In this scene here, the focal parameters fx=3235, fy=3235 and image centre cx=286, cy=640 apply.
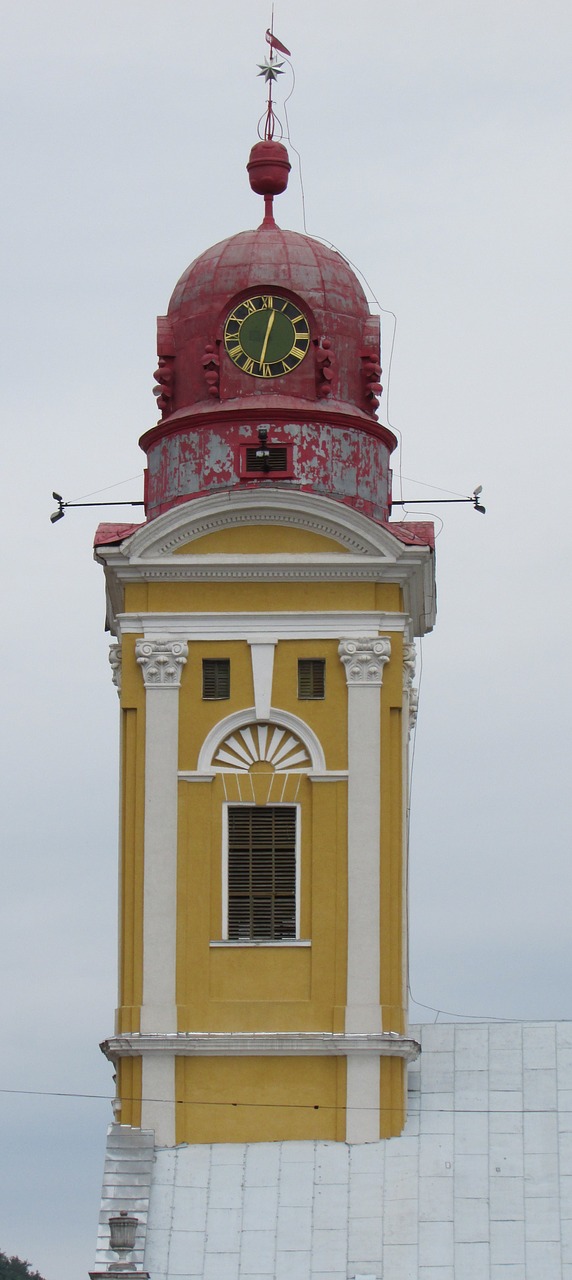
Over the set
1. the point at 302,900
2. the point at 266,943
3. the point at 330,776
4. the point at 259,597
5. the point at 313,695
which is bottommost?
the point at 266,943

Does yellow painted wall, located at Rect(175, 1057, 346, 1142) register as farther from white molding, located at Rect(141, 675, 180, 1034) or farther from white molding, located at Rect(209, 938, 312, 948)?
white molding, located at Rect(209, 938, 312, 948)

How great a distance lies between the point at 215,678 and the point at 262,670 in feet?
2.10

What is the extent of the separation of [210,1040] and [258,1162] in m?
1.67

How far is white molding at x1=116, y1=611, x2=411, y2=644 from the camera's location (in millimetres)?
42750

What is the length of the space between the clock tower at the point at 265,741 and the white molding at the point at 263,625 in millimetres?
30

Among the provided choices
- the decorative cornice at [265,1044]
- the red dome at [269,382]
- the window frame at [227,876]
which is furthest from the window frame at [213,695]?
the decorative cornice at [265,1044]

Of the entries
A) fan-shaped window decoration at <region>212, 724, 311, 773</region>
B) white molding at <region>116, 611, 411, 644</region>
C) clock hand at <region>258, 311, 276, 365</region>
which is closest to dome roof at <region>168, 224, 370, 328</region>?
clock hand at <region>258, 311, 276, 365</region>

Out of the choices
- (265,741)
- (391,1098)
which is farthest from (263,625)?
(391,1098)

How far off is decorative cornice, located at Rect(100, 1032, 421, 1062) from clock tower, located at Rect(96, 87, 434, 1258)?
0.11 ft

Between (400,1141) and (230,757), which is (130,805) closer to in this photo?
(230,757)

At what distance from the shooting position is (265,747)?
4278 centimetres

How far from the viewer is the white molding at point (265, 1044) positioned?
41.5 meters

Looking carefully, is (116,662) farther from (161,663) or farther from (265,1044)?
(265,1044)

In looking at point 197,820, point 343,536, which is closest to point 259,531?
point 343,536
